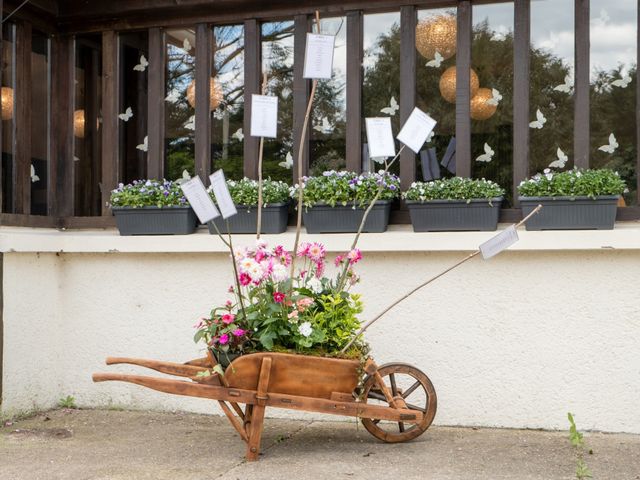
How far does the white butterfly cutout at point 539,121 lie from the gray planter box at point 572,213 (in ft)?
1.87

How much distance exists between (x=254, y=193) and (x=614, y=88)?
8.10ft

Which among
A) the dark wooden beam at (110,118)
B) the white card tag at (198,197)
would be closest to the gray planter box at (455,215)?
the white card tag at (198,197)

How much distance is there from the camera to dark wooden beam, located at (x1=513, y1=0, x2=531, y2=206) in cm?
523

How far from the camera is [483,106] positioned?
213 inches

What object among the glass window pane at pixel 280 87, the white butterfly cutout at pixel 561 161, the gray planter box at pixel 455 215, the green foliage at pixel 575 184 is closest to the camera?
the green foliage at pixel 575 184

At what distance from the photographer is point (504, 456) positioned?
4406 millimetres

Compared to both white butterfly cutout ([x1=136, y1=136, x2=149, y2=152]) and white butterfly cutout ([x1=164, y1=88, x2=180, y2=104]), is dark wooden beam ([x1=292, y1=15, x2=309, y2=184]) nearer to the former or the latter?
white butterfly cutout ([x1=164, y1=88, x2=180, y2=104])

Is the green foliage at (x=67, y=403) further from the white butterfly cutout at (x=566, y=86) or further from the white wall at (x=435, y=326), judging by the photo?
the white butterfly cutout at (x=566, y=86)

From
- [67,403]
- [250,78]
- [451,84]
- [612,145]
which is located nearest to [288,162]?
[250,78]

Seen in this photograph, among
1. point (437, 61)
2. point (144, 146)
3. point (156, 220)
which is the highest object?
point (437, 61)

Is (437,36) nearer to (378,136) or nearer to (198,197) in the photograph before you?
(378,136)

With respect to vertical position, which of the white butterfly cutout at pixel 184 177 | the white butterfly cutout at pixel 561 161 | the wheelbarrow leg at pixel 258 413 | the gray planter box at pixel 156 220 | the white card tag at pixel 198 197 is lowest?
the wheelbarrow leg at pixel 258 413

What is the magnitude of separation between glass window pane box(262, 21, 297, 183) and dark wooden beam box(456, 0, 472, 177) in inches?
47.5

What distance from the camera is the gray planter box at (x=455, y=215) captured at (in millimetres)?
5063
